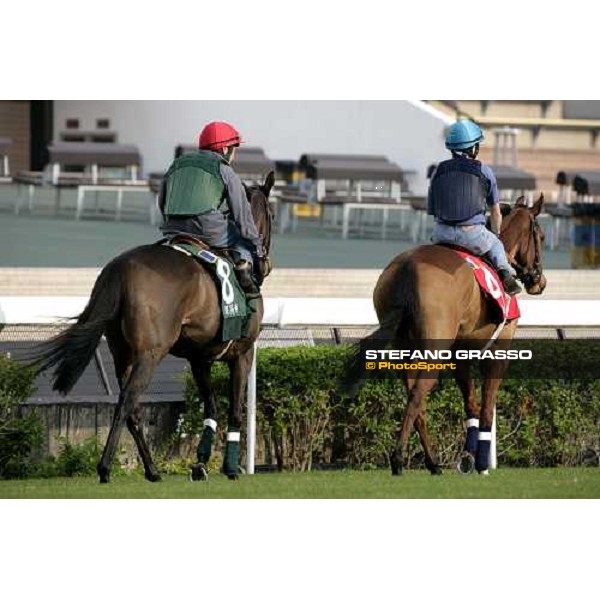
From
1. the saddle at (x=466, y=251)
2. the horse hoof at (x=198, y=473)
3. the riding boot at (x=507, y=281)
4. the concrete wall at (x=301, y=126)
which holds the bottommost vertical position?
the horse hoof at (x=198, y=473)

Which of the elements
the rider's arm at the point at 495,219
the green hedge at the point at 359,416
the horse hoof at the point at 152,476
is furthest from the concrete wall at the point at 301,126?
the horse hoof at the point at 152,476

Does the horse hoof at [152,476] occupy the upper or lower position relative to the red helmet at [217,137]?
lower

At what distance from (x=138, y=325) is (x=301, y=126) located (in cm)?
1396

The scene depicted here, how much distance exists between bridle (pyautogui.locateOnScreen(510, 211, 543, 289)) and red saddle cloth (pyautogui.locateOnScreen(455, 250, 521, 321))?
354mm

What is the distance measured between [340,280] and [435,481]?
654 cm

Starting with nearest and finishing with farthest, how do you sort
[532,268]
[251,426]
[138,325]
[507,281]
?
[138,325]
[507,281]
[251,426]
[532,268]

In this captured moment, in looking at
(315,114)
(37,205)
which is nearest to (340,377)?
(37,205)

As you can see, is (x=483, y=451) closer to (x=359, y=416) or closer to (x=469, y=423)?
(x=469, y=423)

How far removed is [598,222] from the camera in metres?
16.8

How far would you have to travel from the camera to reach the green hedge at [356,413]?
29.3 feet

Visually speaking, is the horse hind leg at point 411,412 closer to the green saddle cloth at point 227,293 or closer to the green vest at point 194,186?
the green saddle cloth at point 227,293

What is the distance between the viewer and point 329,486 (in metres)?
8.12

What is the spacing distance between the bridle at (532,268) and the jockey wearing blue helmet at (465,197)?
1.39 ft

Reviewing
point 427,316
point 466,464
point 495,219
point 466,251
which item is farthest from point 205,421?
point 495,219
